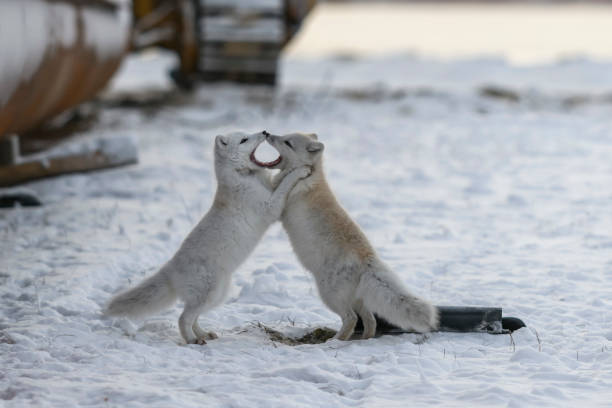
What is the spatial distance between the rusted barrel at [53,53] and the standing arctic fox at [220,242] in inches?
80.4

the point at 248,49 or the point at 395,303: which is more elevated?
the point at 395,303

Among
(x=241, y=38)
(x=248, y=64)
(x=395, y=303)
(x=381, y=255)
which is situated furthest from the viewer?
(x=248, y=64)

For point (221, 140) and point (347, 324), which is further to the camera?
point (221, 140)

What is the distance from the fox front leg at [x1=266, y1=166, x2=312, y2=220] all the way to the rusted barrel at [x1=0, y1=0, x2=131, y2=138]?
2.32m

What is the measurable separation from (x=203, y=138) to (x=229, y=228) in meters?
6.19

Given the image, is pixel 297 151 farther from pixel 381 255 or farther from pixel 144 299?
pixel 381 255

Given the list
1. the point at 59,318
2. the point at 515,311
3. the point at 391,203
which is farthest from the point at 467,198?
the point at 59,318

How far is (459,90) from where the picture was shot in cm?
1516

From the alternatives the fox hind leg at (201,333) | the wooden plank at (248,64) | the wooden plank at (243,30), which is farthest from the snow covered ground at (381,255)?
the wooden plank at (243,30)

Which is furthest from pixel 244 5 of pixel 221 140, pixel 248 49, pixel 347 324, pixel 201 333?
pixel 347 324

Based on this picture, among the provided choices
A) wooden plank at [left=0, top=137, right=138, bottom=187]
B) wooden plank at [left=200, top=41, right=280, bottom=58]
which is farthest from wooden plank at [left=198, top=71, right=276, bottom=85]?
wooden plank at [left=0, top=137, right=138, bottom=187]

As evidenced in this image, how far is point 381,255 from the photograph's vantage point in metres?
6.08

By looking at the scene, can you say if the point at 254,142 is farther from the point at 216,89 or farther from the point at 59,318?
the point at 216,89

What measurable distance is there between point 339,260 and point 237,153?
906 mm
